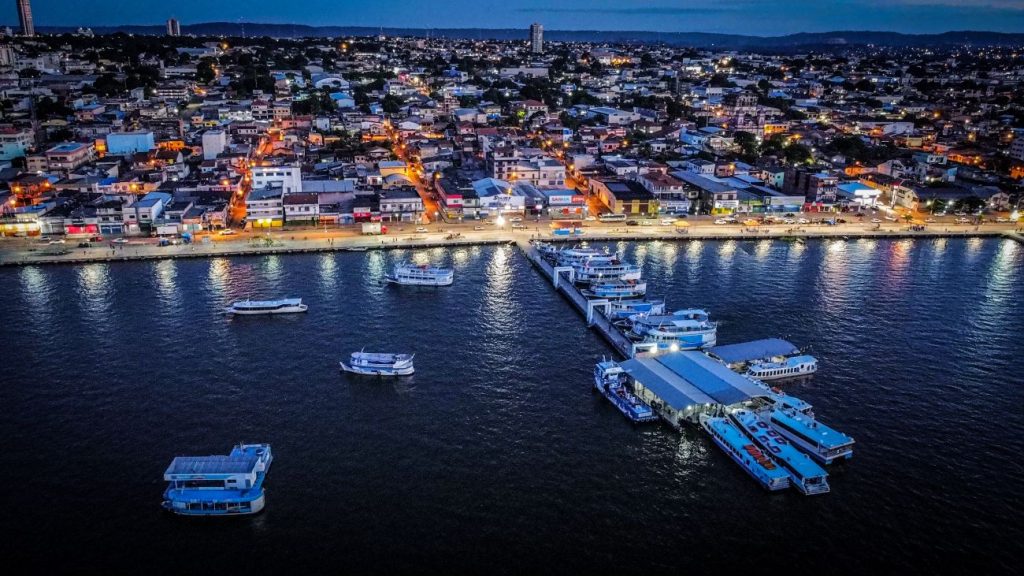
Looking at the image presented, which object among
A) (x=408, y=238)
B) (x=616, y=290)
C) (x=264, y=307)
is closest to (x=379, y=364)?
(x=264, y=307)

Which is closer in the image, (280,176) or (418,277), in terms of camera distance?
(418,277)

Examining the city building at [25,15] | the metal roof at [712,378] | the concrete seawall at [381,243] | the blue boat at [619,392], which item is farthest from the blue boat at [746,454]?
the city building at [25,15]

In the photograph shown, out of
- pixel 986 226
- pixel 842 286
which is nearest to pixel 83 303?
pixel 842 286

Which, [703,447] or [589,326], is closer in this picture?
[703,447]

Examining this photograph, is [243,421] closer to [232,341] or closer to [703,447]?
[232,341]

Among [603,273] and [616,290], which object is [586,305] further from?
[603,273]

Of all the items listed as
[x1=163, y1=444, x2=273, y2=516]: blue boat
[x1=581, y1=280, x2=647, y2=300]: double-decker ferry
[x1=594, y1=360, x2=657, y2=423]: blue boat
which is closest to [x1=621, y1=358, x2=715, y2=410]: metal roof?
[x1=594, y1=360, x2=657, y2=423]: blue boat

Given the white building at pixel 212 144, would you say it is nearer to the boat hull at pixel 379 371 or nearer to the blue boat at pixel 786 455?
the boat hull at pixel 379 371
